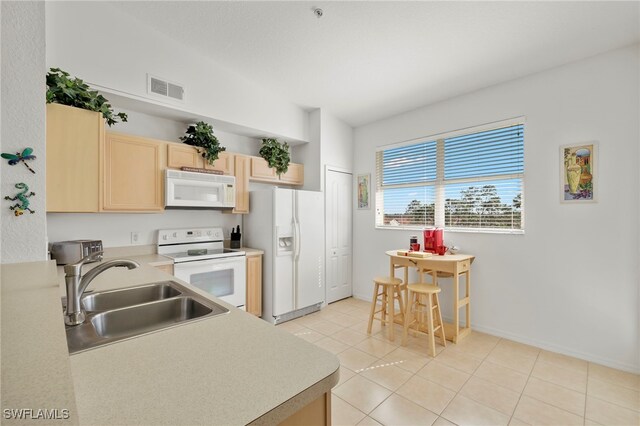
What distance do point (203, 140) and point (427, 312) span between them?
2.96m

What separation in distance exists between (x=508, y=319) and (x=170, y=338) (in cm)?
344

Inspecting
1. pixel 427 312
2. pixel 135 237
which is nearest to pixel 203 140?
pixel 135 237

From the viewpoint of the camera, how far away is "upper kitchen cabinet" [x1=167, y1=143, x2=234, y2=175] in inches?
118

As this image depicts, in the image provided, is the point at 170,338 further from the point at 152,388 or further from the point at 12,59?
the point at 12,59

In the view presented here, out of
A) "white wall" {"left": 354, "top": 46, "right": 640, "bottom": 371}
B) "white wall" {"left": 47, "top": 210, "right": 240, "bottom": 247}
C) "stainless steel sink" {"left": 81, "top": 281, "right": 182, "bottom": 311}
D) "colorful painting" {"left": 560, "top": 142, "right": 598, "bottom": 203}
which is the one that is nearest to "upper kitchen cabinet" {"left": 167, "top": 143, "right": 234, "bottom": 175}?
"white wall" {"left": 47, "top": 210, "right": 240, "bottom": 247}

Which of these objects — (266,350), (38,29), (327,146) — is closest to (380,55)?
(327,146)

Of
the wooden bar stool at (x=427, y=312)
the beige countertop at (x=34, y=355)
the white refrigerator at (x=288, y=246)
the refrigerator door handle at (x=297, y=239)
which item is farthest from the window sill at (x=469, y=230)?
the beige countertop at (x=34, y=355)

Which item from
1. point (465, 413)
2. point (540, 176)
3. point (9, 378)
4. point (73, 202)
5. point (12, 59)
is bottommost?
point (465, 413)

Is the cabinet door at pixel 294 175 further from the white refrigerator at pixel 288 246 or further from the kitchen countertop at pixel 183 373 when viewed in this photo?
the kitchen countertop at pixel 183 373

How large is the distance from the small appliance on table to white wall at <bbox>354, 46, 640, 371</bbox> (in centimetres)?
252

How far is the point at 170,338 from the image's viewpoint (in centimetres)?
93

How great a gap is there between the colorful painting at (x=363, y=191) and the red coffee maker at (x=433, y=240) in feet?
4.20

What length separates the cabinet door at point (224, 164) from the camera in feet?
10.9

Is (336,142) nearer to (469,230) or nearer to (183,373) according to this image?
(469,230)
